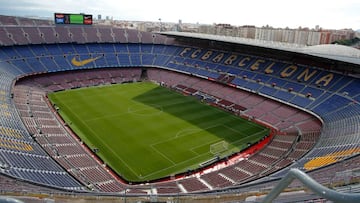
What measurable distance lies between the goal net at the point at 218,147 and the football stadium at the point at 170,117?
6.1 inches

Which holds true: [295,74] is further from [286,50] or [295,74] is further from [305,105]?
[305,105]

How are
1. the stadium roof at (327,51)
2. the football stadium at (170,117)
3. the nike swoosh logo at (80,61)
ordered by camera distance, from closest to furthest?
1. the football stadium at (170,117)
2. the stadium roof at (327,51)
3. the nike swoosh logo at (80,61)

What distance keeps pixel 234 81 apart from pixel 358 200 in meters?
44.4

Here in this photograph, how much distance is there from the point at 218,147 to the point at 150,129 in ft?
27.9

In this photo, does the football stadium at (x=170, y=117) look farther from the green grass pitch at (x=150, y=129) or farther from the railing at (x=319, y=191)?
the green grass pitch at (x=150, y=129)

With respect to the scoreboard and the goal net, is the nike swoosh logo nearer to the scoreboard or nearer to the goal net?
the scoreboard

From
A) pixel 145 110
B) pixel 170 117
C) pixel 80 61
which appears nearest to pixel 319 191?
pixel 170 117

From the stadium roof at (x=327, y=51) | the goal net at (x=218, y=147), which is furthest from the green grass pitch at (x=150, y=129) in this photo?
the stadium roof at (x=327, y=51)

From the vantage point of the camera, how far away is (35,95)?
4359 centimetres

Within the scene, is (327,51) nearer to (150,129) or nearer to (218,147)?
(218,147)

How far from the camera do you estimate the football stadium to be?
63.9ft

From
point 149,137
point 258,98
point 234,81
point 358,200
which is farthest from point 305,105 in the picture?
point 358,200

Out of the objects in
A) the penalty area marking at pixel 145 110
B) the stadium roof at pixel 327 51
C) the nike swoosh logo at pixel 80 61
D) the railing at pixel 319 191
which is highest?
the railing at pixel 319 191

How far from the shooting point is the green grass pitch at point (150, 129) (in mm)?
27688
